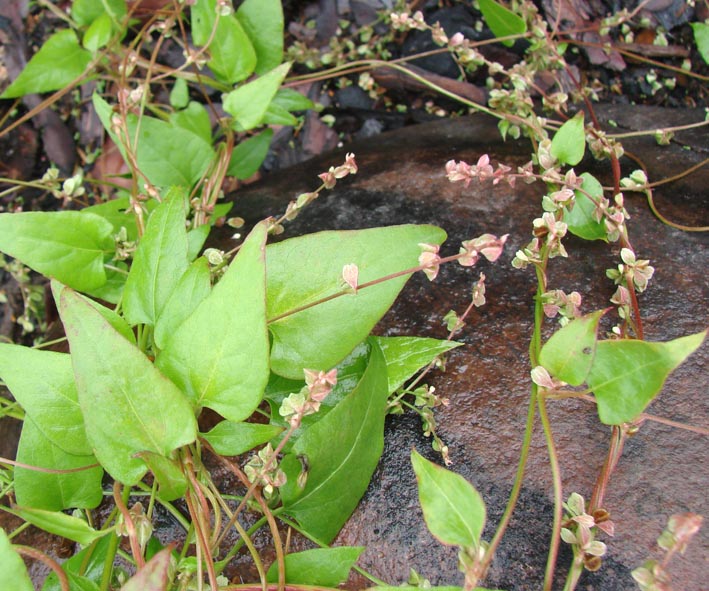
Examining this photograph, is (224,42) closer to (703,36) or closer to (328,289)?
(328,289)

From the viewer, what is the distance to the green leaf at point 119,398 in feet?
2.10

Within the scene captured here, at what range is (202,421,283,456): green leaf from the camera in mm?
720

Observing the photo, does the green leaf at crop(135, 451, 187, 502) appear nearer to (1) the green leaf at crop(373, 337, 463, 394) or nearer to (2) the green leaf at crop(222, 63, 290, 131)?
(1) the green leaf at crop(373, 337, 463, 394)

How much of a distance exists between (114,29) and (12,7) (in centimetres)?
54

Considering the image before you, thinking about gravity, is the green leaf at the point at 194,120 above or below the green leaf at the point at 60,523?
above

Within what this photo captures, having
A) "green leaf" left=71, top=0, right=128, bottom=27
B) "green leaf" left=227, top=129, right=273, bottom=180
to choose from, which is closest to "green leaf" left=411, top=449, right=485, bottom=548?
"green leaf" left=227, top=129, right=273, bottom=180

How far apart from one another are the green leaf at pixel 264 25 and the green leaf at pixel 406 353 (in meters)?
0.71

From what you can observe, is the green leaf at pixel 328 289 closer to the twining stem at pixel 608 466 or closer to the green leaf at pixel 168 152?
the twining stem at pixel 608 466

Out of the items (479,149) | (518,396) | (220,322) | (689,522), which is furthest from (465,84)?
(689,522)

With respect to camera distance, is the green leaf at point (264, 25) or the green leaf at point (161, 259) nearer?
the green leaf at point (161, 259)

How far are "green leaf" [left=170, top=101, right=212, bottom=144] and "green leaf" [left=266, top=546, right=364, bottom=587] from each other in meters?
0.88

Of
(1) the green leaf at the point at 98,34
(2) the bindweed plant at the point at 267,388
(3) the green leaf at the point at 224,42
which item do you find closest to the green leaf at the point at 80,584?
(2) the bindweed plant at the point at 267,388

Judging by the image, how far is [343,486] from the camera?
29.4 inches

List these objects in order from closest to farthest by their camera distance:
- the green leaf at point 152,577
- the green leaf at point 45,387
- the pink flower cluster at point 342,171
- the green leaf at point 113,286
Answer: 1. the green leaf at point 152,577
2. the green leaf at point 45,387
3. the pink flower cluster at point 342,171
4. the green leaf at point 113,286
